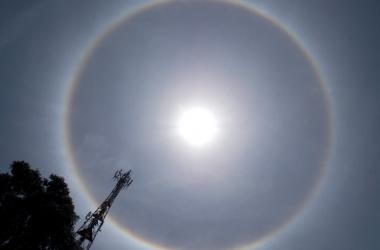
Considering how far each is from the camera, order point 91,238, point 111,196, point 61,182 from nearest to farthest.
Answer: point 61,182 < point 91,238 < point 111,196

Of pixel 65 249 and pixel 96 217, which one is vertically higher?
pixel 96 217

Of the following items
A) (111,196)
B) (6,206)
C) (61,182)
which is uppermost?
(111,196)

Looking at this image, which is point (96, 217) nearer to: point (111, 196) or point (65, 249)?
point (111, 196)

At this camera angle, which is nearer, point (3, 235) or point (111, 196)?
point (3, 235)

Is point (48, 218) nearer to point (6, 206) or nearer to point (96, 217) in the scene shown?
point (6, 206)

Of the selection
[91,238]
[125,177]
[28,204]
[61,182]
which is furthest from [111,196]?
[28,204]

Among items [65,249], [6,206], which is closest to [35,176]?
[6,206]

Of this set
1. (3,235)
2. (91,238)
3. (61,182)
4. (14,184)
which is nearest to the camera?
(3,235)
